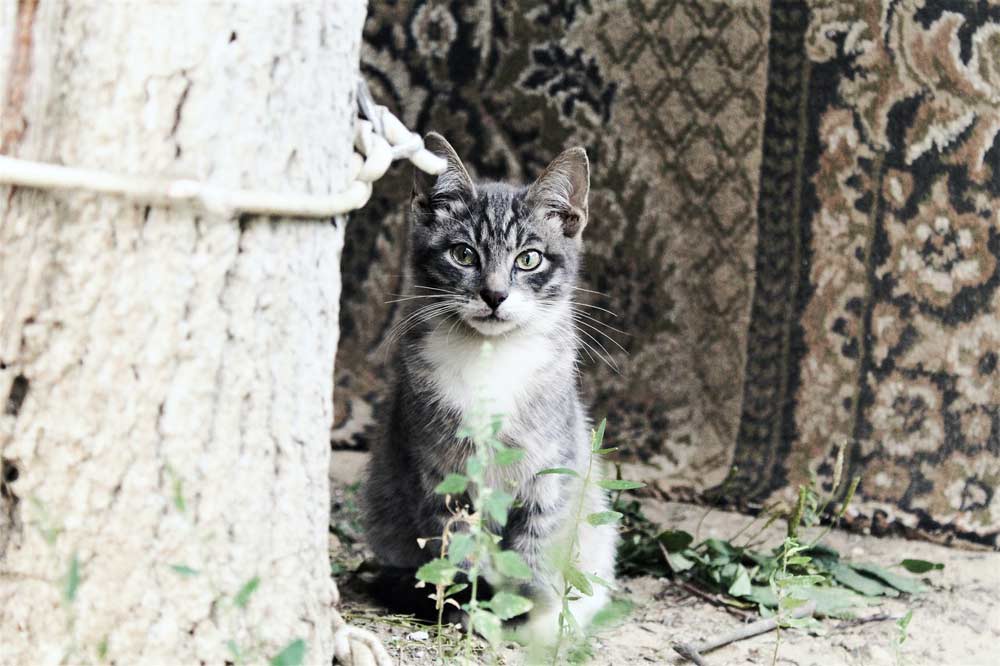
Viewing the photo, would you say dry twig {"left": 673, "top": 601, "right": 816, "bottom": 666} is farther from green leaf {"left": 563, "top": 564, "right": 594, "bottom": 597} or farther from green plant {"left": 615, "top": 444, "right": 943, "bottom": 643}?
green leaf {"left": 563, "top": 564, "right": 594, "bottom": 597}

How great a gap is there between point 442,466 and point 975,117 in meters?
1.97

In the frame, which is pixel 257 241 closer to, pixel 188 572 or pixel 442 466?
pixel 188 572

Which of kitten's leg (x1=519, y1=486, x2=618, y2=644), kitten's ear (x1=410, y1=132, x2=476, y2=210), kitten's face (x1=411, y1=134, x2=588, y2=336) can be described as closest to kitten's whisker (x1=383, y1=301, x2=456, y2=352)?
kitten's face (x1=411, y1=134, x2=588, y2=336)

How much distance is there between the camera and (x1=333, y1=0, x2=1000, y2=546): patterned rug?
3.08 m

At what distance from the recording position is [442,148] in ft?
7.85

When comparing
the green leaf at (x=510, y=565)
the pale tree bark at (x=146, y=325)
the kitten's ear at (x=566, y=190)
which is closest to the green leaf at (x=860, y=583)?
the kitten's ear at (x=566, y=190)

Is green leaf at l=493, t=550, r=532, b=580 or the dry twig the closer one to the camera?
green leaf at l=493, t=550, r=532, b=580

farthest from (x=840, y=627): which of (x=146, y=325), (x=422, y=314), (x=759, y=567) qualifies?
(x=146, y=325)

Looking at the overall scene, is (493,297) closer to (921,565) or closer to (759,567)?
(759,567)

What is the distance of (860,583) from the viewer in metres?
2.79

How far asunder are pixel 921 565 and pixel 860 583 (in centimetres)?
23

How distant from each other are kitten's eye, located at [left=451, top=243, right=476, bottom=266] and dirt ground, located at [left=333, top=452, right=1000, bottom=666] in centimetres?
88

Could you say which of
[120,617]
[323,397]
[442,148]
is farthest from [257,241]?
[442,148]

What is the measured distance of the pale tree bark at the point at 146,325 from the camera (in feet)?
4.62
